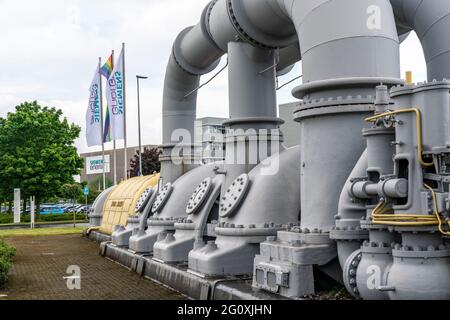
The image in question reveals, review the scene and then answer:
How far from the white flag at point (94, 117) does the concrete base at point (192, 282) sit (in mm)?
14595

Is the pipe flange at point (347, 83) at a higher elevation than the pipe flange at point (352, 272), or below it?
higher

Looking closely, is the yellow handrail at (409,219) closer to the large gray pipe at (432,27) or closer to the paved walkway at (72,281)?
the large gray pipe at (432,27)

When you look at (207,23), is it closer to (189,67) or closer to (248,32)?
(189,67)

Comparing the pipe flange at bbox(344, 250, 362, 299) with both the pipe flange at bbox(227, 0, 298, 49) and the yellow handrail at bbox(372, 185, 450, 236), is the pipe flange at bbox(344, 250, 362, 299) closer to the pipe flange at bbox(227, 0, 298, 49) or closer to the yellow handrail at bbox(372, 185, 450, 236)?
the yellow handrail at bbox(372, 185, 450, 236)

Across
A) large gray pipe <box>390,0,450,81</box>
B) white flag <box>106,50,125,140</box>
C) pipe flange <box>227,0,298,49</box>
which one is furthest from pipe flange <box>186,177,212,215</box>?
white flag <box>106,50,125,140</box>

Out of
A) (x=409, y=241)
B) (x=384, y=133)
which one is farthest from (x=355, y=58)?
(x=409, y=241)

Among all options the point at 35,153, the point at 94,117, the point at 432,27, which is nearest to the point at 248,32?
the point at 432,27

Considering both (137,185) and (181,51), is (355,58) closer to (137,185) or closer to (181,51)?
(181,51)

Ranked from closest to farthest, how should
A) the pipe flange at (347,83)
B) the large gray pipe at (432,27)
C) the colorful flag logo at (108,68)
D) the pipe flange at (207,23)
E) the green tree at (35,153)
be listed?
the pipe flange at (347,83)
the large gray pipe at (432,27)
the pipe flange at (207,23)
the colorful flag logo at (108,68)
the green tree at (35,153)

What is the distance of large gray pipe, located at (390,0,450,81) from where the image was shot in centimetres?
838

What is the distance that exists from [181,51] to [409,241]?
9301 millimetres

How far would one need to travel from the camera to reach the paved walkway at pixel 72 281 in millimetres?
9977

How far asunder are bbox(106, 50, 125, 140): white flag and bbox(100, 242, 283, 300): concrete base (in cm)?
1210

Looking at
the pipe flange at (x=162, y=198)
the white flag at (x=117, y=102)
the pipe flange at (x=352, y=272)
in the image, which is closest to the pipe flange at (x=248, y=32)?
the pipe flange at (x=162, y=198)
